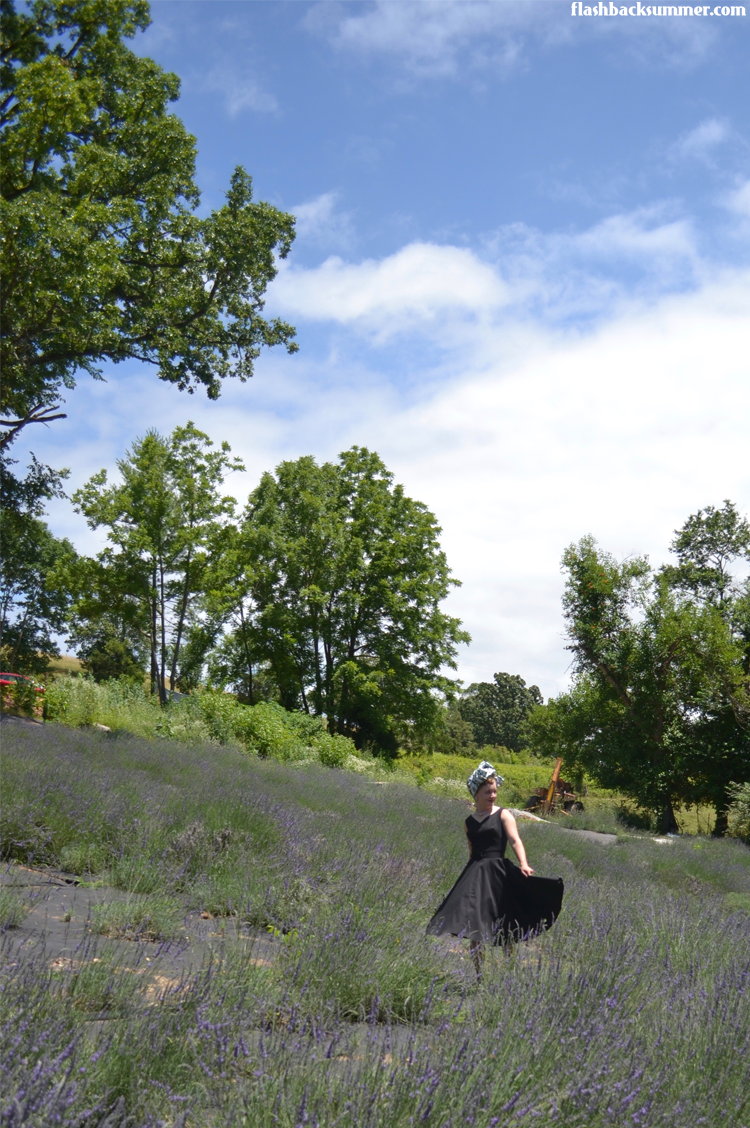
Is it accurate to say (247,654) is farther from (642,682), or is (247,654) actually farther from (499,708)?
(499,708)

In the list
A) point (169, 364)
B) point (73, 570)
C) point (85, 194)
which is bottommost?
point (73, 570)

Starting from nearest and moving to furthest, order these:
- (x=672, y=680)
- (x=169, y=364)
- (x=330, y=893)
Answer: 1. (x=330, y=893)
2. (x=169, y=364)
3. (x=672, y=680)

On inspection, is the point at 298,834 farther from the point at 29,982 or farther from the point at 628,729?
the point at 628,729

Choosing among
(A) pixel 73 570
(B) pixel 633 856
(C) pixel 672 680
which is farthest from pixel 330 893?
(A) pixel 73 570

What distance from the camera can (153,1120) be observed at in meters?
2.03

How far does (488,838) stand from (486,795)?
1.03 ft

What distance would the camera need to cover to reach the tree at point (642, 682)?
882 inches

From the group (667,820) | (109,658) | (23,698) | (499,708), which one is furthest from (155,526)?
(499,708)

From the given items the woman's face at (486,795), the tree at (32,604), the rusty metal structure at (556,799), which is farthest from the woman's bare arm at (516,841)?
the tree at (32,604)

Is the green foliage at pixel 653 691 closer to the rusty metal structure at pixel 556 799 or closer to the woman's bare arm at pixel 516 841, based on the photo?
the rusty metal structure at pixel 556 799

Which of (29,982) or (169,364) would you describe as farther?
(169,364)

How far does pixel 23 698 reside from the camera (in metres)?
19.1

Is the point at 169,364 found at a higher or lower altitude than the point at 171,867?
higher

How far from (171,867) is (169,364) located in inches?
564
